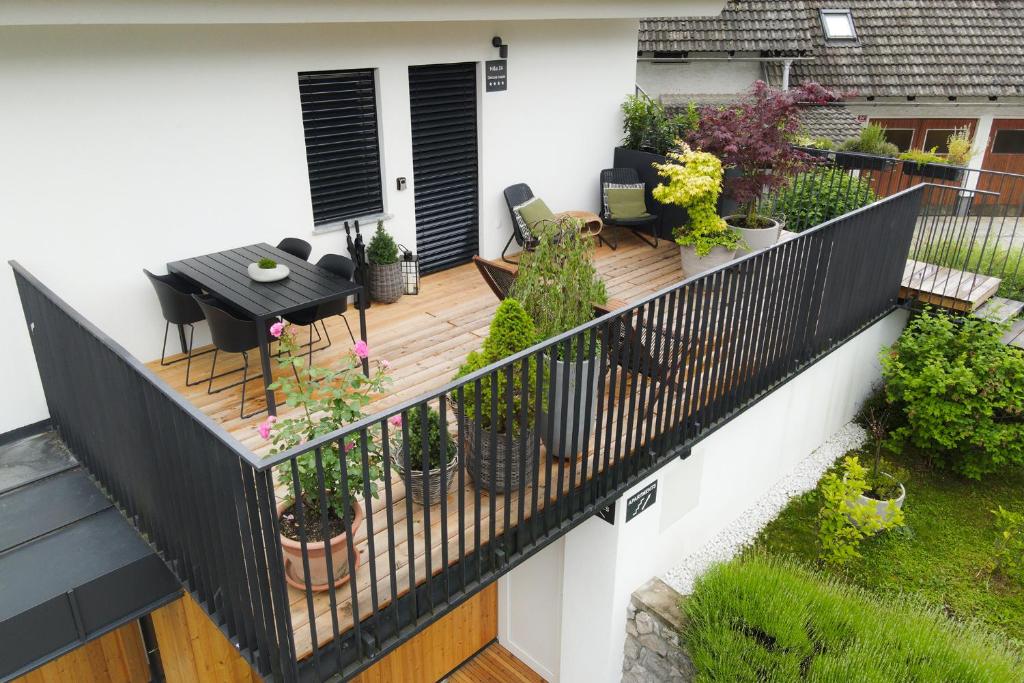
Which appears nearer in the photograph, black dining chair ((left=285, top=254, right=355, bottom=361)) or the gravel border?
black dining chair ((left=285, top=254, right=355, bottom=361))

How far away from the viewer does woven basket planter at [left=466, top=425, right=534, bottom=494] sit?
12.0ft

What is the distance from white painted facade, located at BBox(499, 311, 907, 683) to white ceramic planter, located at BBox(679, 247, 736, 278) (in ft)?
4.15

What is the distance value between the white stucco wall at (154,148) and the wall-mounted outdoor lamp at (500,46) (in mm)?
58

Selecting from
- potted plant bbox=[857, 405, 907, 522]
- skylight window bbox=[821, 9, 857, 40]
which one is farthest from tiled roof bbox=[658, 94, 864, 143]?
potted plant bbox=[857, 405, 907, 522]

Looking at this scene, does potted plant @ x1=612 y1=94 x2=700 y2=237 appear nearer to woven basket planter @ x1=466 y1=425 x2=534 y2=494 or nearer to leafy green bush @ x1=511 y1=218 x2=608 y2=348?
leafy green bush @ x1=511 y1=218 x2=608 y2=348

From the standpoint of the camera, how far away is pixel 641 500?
16.7ft

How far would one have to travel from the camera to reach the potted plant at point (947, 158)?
27.1ft

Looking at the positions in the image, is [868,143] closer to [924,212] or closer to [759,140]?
[924,212]

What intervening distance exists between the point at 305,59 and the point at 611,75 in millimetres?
3748

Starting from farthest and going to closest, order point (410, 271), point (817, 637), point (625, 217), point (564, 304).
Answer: point (625, 217) < point (410, 271) < point (817, 637) < point (564, 304)

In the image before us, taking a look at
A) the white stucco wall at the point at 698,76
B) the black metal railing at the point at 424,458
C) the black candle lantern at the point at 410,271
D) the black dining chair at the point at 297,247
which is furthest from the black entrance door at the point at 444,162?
the white stucco wall at the point at 698,76

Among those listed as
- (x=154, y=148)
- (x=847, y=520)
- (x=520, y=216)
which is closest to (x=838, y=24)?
(x=520, y=216)

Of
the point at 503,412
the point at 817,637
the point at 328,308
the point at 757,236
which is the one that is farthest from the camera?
the point at 757,236

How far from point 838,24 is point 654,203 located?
9269 mm
